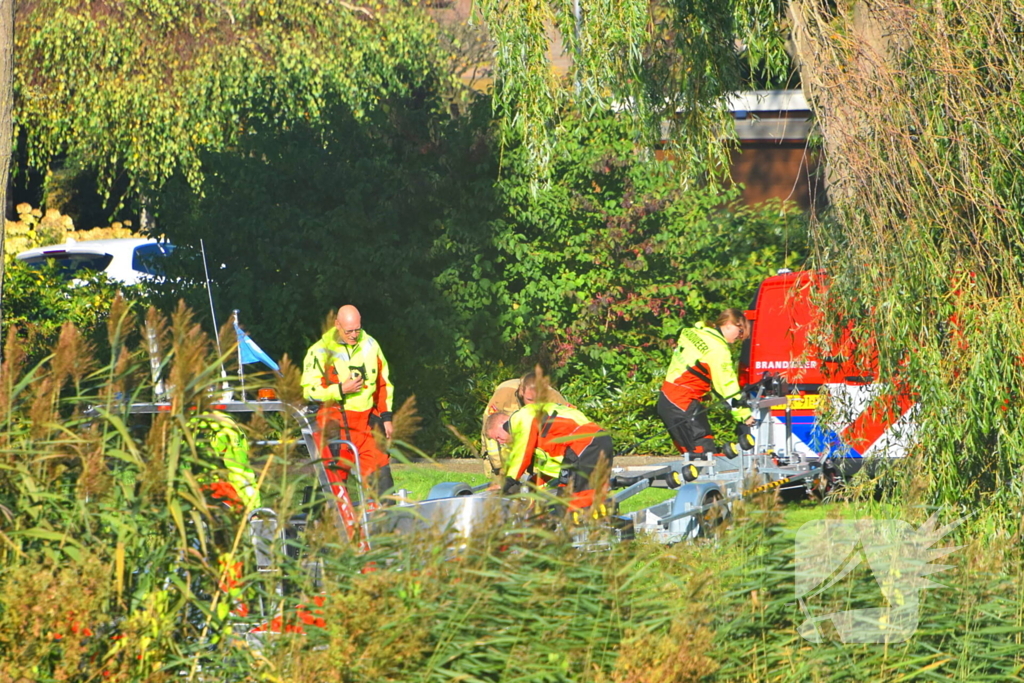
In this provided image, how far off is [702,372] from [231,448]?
6.19 metres

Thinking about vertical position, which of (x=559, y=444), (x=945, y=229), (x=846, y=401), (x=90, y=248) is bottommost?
(x=559, y=444)

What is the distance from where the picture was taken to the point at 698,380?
34.2 feet

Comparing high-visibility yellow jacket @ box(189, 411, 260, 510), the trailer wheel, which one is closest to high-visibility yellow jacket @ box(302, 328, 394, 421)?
high-visibility yellow jacket @ box(189, 411, 260, 510)

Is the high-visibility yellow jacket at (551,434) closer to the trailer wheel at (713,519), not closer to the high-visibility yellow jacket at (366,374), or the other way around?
the trailer wheel at (713,519)

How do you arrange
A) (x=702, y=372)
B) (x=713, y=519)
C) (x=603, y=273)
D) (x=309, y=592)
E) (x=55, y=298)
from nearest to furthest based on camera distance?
(x=309, y=592), (x=713, y=519), (x=702, y=372), (x=603, y=273), (x=55, y=298)

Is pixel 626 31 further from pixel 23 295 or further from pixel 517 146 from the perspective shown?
pixel 23 295

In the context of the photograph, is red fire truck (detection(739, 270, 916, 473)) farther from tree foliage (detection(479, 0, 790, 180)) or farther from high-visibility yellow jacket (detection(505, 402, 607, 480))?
tree foliage (detection(479, 0, 790, 180))

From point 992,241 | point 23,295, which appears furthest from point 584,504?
point 23,295

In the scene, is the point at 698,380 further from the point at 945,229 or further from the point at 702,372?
the point at 945,229

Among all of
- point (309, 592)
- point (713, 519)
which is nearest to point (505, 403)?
point (713, 519)

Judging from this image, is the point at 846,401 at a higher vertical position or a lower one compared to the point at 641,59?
lower

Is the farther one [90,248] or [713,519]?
[90,248]

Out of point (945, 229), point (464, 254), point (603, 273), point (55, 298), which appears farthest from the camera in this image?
point (55, 298)

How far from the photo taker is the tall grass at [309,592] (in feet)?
13.4
